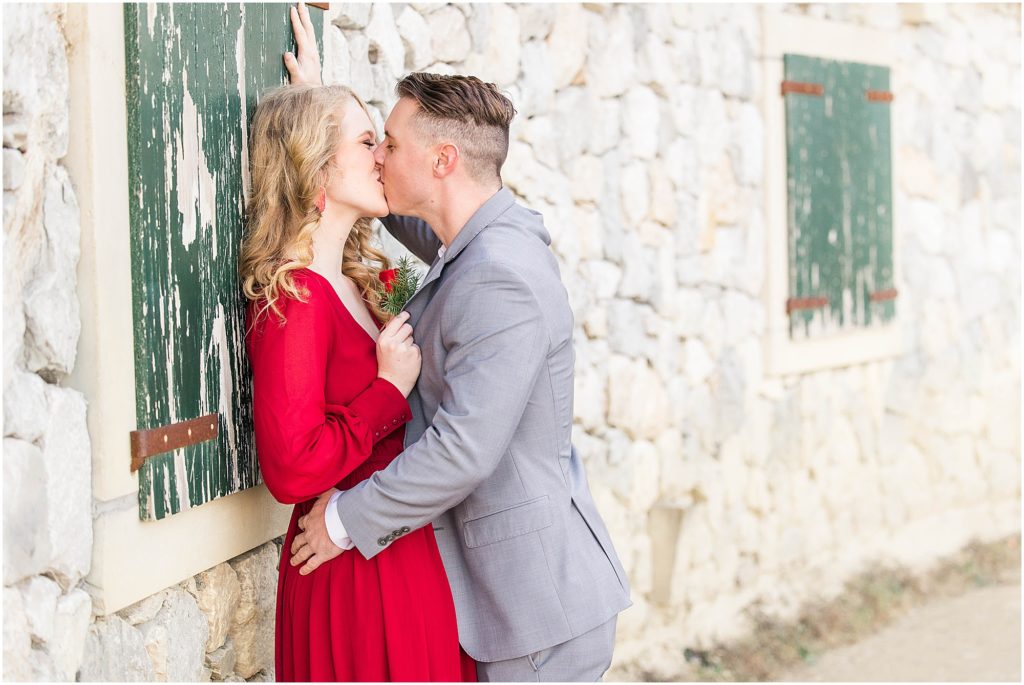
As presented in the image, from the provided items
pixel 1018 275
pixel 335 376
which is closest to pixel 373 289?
pixel 335 376

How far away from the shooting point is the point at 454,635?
2.49 meters

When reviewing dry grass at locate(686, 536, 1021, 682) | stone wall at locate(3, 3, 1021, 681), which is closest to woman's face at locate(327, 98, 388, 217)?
stone wall at locate(3, 3, 1021, 681)

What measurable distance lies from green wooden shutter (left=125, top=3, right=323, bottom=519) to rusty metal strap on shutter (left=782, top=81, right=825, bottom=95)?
355cm

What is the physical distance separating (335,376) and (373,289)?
0.35 metres

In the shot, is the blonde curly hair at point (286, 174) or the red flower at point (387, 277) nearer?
the blonde curly hair at point (286, 174)

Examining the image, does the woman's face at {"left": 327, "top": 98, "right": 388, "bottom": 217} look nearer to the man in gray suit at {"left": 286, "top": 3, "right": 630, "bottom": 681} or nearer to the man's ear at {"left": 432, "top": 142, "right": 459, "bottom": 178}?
the man in gray suit at {"left": 286, "top": 3, "right": 630, "bottom": 681}

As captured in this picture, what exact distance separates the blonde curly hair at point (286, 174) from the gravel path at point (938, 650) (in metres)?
3.66

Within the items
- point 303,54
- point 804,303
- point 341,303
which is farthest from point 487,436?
point 804,303

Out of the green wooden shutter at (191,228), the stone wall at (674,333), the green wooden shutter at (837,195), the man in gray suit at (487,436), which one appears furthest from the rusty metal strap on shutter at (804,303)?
the green wooden shutter at (191,228)

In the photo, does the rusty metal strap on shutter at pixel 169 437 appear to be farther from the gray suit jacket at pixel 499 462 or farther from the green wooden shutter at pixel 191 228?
the gray suit jacket at pixel 499 462

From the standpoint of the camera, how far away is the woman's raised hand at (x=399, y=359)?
247cm

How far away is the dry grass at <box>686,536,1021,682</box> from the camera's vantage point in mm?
5254

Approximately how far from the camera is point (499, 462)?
8.04ft

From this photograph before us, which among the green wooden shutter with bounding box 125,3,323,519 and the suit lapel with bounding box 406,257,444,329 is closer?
the green wooden shutter with bounding box 125,3,323,519
